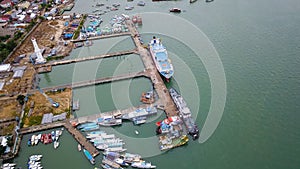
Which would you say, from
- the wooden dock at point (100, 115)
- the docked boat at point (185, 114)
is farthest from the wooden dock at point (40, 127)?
the docked boat at point (185, 114)

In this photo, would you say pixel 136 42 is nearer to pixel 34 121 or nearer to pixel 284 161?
pixel 34 121

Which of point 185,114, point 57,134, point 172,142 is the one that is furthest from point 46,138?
point 185,114

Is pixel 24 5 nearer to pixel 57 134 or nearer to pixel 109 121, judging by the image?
pixel 57 134

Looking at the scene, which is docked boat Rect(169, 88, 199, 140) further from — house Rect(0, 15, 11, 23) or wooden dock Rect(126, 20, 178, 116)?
house Rect(0, 15, 11, 23)

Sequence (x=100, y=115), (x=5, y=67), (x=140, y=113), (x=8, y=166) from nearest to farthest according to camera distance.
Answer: (x=8, y=166), (x=140, y=113), (x=100, y=115), (x=5, y=67)

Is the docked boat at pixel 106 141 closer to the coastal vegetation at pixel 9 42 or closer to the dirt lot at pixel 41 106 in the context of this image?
the dirt lot at pixel 41 106

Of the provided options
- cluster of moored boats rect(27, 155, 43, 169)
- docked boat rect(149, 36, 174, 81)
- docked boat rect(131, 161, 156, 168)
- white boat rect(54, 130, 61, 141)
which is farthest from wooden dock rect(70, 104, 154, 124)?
docked boat rect(131, 161, 156, 168)
